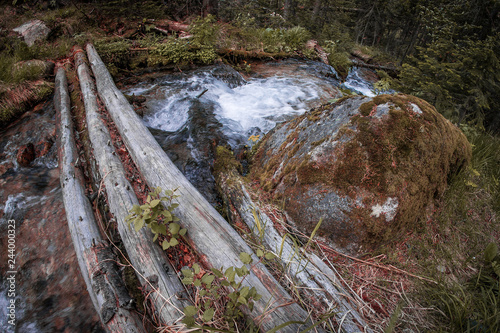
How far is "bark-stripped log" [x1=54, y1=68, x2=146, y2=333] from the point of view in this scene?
1665 mm

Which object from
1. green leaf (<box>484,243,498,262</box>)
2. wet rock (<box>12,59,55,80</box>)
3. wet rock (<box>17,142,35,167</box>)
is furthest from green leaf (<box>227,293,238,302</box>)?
wet rock (<box>12,59,55,80</box>)

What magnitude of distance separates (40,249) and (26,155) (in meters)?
2.18

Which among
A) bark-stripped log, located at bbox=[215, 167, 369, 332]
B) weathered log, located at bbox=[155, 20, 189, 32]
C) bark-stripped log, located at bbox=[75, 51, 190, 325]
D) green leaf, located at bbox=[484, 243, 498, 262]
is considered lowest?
bark-stripped log, located at bbox=[215, 167, 369, 332]

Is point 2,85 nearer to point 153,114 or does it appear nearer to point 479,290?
point 153,114

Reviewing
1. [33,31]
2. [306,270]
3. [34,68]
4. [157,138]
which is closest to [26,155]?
[157,138]

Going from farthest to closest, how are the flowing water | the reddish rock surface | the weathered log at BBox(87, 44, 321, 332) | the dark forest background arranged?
the dark forest background
the flowing water
the reddish rock surface
the weathered log at BBox(87, 44, 321, 332)

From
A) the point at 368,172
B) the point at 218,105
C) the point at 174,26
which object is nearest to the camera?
the point at 368,172

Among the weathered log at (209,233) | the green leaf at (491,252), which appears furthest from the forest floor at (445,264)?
the weathered log at (209,233)

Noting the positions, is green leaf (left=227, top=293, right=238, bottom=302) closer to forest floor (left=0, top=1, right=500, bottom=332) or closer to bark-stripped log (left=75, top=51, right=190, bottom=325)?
bark-stripped log (left=75, top=51, right=190, bottom=325)

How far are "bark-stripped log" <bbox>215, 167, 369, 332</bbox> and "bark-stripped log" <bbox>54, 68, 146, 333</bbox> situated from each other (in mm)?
1248

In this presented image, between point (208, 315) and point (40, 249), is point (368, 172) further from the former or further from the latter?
point (40, 249)

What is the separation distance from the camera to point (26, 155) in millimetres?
3883

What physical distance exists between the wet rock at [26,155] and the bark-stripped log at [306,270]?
399 centimetres

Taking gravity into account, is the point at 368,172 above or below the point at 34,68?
above
